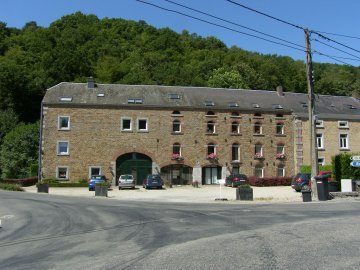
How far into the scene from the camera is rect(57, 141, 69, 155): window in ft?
145

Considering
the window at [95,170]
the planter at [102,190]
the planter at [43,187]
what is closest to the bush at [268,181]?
the window at [95,170]

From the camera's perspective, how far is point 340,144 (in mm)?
49562

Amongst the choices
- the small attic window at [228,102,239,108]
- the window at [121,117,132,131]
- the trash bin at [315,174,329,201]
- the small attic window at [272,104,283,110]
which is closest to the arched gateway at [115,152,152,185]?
the window at [121,117,132,131]

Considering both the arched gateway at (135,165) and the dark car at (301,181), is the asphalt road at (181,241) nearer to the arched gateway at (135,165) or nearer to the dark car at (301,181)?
the dark car at (301,181)

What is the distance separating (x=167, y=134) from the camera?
46.0 m

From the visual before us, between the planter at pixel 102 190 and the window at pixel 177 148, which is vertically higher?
the window at pixel 177 148

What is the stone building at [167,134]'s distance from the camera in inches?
1746

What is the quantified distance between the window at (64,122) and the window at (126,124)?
5733 mm

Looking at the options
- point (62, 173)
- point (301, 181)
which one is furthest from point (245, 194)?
point (62, 173)

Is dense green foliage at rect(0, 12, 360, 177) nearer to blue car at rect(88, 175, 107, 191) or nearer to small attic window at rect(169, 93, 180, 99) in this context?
small attic window at rect(169, 93, 180, 99)

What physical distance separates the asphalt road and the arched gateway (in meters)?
27.9

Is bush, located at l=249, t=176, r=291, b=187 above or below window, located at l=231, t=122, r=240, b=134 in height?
below

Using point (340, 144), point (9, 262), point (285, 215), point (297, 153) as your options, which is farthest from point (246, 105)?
point (9, 262)

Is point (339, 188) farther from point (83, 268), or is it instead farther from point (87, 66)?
point (87, 66)
